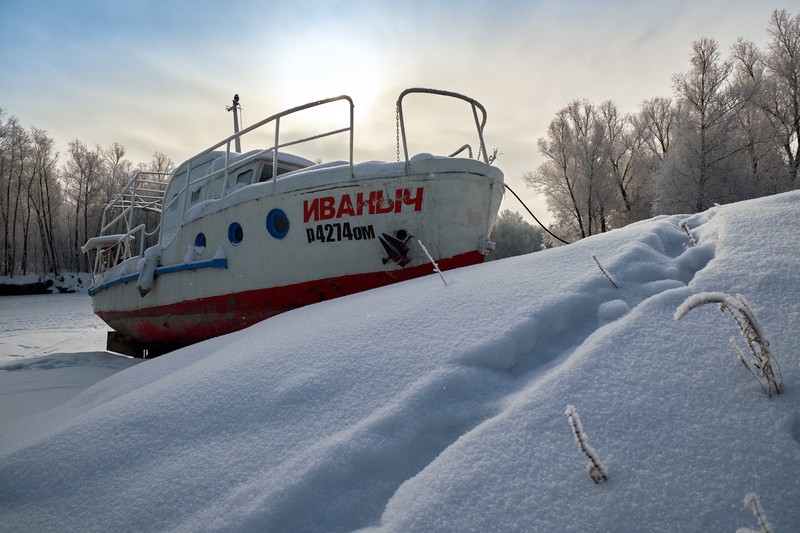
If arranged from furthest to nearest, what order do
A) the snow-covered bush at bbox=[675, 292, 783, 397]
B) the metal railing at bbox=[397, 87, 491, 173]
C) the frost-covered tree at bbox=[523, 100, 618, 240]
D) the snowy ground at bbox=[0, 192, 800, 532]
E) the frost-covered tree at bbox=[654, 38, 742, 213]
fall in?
the frost-covered tree at bbox=[523, 100, 618, 240] < the frost-covered tree at bbox=[654, 38, 742, 213] < the metal railing at bbox=[397, 87, 491, 173] < the snow-covered bush at bbox=[675, 292, 783, 397] < the snowy ground at bbox=[0, 192, 800, 532]

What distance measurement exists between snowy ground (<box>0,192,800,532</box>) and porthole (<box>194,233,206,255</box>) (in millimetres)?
3315

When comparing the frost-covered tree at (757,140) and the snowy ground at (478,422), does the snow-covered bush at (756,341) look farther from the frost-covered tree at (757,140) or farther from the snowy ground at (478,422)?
the frost-covered tree at (757,140)

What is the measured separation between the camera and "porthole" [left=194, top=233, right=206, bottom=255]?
575 centimetres

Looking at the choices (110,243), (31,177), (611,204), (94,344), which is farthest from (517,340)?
(31,177)

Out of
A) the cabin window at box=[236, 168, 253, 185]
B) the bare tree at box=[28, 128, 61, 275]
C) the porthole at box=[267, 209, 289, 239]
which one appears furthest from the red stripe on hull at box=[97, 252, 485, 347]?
the bare tree at box=[28, 128, 61, 275]

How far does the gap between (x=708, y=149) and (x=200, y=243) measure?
19813mm

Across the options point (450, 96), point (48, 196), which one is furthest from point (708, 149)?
point (48, 196)

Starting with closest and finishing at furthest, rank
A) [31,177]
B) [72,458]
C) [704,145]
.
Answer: [72,458], [704,145], [31,177]

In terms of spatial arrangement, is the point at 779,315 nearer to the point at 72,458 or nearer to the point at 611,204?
the point at 72,458

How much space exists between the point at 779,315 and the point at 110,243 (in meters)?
9.54

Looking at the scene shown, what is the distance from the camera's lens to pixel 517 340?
1.91 meters

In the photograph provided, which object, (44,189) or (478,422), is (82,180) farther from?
(478,422)

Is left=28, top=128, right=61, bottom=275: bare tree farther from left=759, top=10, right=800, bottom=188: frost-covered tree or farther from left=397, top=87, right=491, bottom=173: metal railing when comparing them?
left=759, top=10, right=800, bottom=188: frost-covered tree

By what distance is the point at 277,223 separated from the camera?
16.4 feet
